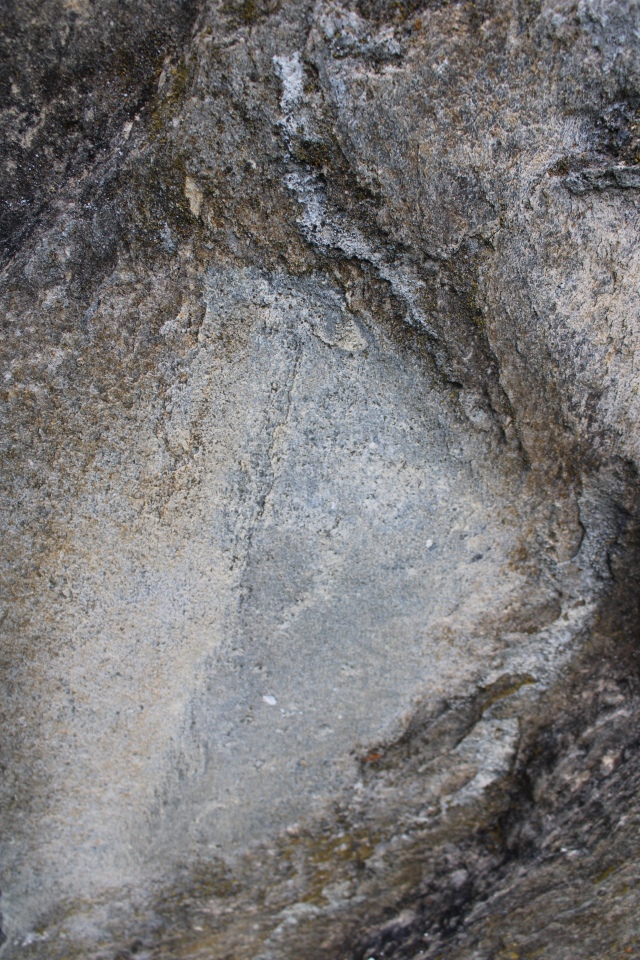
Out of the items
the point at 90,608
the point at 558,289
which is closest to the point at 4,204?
the point at 90,608

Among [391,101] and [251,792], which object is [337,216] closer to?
[391,101]

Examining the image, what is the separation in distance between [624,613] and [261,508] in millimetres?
727

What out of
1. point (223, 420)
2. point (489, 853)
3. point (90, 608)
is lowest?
point (489, 853)

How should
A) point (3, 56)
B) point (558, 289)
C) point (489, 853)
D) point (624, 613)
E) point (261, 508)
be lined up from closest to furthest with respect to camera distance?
point (3, 56) → point (558, 289) → point (261, 508) → point (624, 613) → point (489, 853)

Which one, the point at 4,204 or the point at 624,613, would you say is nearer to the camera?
the point at 4,204

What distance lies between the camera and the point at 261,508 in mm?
1082

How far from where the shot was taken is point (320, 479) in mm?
1079

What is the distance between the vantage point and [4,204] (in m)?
0.91

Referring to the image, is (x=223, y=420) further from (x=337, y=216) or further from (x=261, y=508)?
(x=337, y=216)

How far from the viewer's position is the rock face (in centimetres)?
86

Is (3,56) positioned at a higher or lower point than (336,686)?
higher

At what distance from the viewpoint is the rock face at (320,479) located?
0.86 meters

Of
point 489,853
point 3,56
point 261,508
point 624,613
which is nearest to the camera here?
point 3,56

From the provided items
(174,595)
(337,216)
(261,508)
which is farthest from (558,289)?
(174,595)
